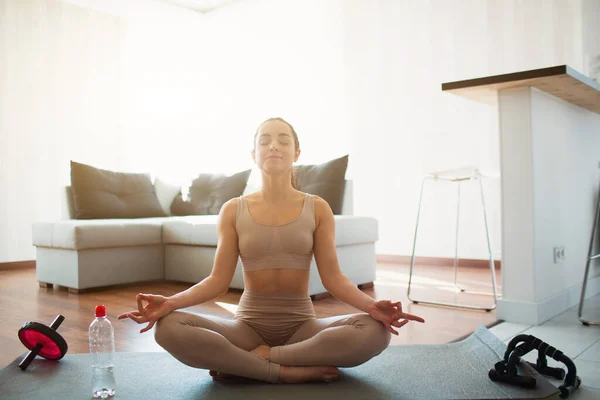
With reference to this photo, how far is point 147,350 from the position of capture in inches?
86.4

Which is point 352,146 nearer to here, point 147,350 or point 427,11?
A: point 427,11

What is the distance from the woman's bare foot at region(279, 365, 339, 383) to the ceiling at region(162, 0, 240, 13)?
19.3 feet

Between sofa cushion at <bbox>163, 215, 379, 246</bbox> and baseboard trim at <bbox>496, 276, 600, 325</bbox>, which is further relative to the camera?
sofa cushion at <bbox>163, 215, 379, 246</bbox>

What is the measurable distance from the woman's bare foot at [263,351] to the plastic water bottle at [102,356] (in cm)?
43

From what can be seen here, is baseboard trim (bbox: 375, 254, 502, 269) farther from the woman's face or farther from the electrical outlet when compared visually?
the woman's face

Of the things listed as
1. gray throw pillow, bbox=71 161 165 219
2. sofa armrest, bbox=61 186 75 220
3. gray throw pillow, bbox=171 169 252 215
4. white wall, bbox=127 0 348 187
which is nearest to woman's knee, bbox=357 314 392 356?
gray throw pillow, bbox=171 169 252 215

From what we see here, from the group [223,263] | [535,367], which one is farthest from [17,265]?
[535,367]

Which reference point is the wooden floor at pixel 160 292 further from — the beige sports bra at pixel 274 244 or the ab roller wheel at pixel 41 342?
the beige sports bra at pixel 274 244

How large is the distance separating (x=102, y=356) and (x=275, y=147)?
0.96 meters

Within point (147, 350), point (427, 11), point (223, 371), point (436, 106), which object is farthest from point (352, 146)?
point (223, 371)

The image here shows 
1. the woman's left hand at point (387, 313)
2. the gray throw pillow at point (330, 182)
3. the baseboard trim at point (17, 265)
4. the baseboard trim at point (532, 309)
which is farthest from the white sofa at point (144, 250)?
the woman's left hand at point (387, 313)

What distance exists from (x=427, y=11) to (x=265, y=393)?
426 centimetres

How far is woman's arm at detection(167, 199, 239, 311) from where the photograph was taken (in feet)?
5.51

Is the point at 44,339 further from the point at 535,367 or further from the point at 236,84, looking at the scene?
the point at 236,84
